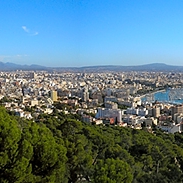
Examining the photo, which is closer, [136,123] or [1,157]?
[1,157]

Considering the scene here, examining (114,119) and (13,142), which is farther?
(114,119)

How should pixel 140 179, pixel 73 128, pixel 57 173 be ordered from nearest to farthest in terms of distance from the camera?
pixel 57 173 < pixel 140 179 < pixel 73 128

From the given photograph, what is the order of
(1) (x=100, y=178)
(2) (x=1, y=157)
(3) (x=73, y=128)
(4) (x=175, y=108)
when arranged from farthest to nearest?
(4) (x=175, y=108)
(3) (x=73, y=128)
(1) (x=100, y=178)
(2) (x=1, y=157)

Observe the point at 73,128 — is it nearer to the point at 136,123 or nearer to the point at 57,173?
the point at 57,173

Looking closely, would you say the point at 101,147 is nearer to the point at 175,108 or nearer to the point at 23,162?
the point at 23,162

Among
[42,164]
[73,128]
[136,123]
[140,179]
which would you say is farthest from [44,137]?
[136,123]

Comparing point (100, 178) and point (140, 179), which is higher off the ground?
point (100, 178)

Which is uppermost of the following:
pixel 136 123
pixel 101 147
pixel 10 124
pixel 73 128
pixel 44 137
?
pixel 10 124

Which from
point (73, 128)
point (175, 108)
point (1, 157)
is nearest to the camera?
point (1, 157)

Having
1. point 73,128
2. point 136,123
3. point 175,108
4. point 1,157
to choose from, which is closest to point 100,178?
point 1,157
